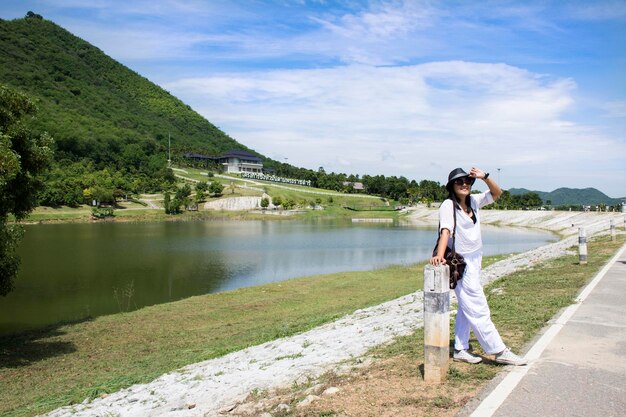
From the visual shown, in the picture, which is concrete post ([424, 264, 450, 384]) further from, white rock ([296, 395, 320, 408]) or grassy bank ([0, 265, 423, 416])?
grassy bank ([0, 265, 423, 416])

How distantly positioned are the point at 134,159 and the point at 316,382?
146m

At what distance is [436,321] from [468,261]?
985 mm

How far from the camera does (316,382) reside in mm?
6742

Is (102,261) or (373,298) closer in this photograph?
(373,298)

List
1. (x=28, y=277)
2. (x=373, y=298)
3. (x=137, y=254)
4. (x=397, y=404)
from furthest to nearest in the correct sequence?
(x=137, y=254), (x=28, y=277), (x=373, y=298), (x=397, y=404)

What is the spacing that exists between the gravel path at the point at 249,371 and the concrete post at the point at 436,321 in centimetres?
203

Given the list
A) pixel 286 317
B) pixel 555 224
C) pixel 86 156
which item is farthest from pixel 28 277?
pixel 86 156

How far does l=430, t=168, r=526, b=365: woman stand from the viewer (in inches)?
245

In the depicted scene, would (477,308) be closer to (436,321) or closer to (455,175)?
(436,321)

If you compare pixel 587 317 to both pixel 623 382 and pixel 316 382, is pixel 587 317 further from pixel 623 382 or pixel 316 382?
pixel 316 382

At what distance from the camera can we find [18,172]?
14.2 m

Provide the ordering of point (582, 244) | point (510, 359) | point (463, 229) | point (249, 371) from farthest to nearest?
point (582, 244), point (249, 371), point (463, 229), point (510, 359)

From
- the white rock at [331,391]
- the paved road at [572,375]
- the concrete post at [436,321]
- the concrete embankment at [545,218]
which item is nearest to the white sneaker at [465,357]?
the paved road at [572,375]

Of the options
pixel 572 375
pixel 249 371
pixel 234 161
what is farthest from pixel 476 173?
pixel 234 161
